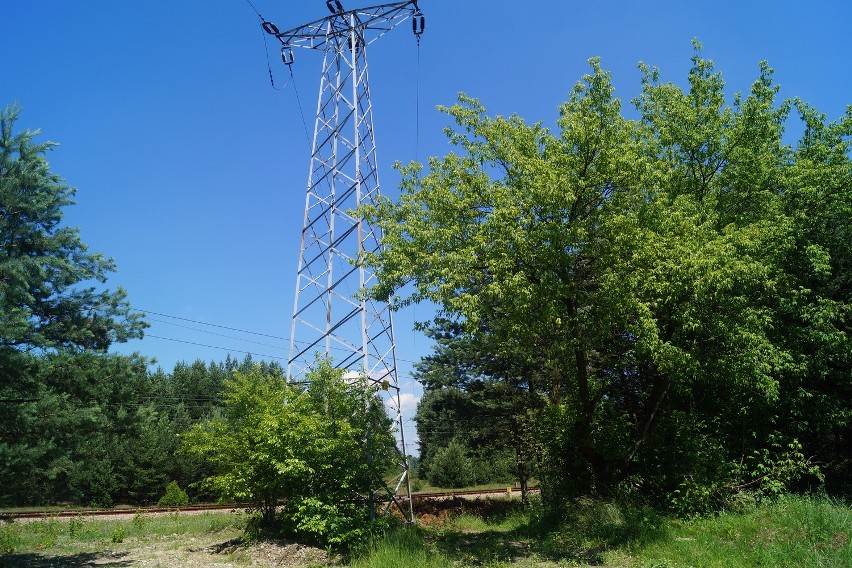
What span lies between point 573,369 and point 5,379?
12535 mm

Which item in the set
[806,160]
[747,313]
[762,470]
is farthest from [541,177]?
[762,470]

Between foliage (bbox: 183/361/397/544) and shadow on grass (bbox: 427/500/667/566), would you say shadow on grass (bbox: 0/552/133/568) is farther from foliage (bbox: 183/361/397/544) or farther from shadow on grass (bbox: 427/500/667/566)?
shadow on grass (bbox: 427/500/667/566)

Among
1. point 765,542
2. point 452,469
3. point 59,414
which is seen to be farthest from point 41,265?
point 452,469

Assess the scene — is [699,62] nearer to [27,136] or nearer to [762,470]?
[762,470]

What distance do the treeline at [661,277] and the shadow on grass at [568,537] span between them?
1378 mm

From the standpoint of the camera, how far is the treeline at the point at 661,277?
12.5 m

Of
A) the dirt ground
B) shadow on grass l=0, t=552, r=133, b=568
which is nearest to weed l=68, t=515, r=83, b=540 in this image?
the dirt ground

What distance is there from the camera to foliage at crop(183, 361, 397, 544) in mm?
13070

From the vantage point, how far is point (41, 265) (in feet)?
35.2

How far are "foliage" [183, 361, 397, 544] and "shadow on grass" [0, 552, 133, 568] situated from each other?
2349 mm

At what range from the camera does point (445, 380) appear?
2831 centimetres

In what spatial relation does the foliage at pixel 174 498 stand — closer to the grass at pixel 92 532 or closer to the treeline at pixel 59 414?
the grass at pixel 92 532

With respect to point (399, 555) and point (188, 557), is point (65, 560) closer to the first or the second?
point (188, 557)

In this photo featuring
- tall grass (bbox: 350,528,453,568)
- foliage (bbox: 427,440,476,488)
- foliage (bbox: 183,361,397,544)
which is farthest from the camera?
foliage (bbox: 427,440,476,488)
